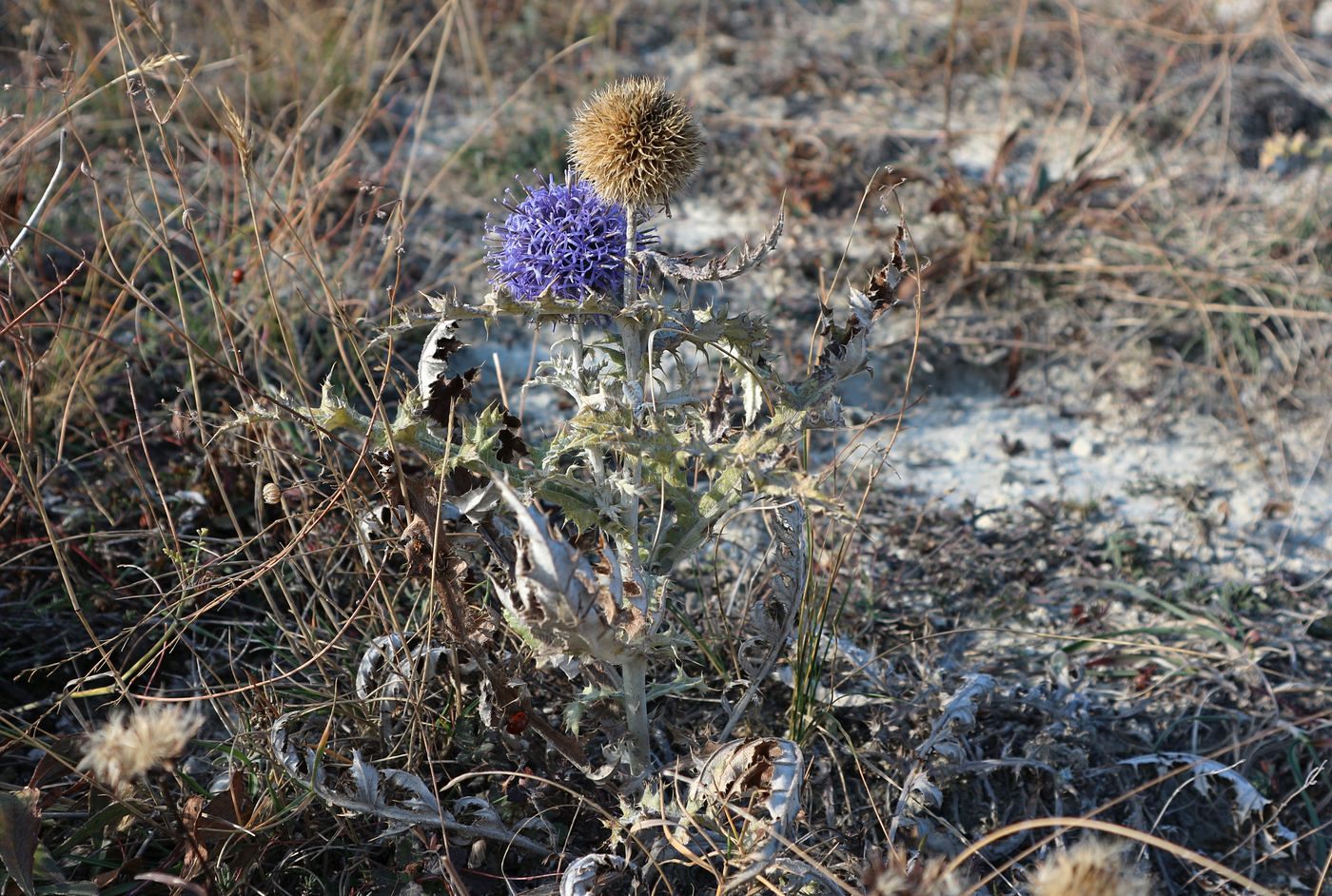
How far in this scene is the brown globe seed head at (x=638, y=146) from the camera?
6.37 ft

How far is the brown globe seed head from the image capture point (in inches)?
76.5

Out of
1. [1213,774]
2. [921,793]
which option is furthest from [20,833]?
[1213,774]

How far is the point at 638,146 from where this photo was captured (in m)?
1.94

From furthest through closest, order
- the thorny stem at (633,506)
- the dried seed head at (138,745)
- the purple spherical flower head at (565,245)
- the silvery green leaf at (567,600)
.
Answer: the purple spherical flower head at (565,245), the thorny stem at (633,506), the silvery green leaf at (567,600), the dried seed head at (138,745)

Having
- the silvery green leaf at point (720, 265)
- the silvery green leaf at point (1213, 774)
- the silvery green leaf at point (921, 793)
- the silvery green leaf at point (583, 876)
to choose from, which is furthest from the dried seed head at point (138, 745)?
the silvery green leaf at point (1213, 774)

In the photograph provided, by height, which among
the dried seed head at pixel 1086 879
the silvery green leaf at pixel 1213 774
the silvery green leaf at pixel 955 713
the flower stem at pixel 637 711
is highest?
the dried seed head at pixel 1086 879

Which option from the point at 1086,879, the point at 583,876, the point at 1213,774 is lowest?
the point at 1213,774

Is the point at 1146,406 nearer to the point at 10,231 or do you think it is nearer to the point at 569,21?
the point at 569,21

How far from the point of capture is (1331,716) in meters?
2.70

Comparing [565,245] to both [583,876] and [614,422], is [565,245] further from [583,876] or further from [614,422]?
[583,876]

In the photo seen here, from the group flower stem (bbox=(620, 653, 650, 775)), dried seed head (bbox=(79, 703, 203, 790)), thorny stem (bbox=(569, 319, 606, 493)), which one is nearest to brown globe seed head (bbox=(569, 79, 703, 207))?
thorny stem (bbox=(569, 319, 606, 493))

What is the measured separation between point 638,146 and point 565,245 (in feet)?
0.79

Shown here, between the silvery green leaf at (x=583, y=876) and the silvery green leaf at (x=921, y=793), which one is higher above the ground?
the silvery green leaf at (x=583, y=876)

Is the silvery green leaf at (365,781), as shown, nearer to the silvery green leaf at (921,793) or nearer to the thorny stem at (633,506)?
the thorny stem at (633,506)
